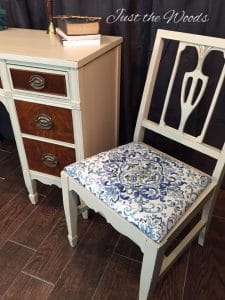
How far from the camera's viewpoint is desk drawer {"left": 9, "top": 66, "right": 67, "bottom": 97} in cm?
103

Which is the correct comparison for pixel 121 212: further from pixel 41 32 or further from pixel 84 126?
pixel 41 32

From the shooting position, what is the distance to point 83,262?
1.24 meters

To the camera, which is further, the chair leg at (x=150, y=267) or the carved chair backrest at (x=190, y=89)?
the carved chair backrest at (x=190, y=89)

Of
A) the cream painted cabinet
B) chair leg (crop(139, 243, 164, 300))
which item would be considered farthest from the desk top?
chair leg (crop(139, 243, 164, 300))

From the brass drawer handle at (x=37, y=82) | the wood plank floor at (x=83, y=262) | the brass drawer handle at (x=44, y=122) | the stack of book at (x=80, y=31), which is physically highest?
the stack of book at (x=80, y=31)

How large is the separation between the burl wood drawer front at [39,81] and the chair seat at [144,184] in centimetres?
30

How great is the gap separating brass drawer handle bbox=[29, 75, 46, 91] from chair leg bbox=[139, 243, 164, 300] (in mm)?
681

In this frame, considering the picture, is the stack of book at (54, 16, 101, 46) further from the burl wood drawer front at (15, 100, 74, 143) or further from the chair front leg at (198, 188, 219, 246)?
the chair front leg at (198, 188, 219, 246)

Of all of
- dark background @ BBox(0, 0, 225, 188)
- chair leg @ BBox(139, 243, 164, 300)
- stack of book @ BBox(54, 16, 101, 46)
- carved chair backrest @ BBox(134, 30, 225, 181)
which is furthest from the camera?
dark background @ BBox(0, 0, 225, 188)

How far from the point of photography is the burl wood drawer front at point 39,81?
104 cm

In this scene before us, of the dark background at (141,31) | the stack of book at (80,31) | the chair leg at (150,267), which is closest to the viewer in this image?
the chair leg at (150,267)

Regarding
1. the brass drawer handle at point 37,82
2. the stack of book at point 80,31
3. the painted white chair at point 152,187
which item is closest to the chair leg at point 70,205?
the painted white chair at point 152,187

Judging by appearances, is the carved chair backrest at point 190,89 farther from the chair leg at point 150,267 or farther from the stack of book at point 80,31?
the chair leg at point 150,267

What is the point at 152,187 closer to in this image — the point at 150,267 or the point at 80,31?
the point at 150,267
